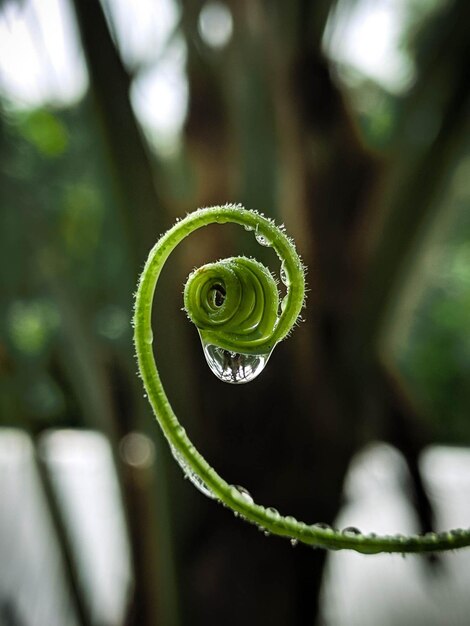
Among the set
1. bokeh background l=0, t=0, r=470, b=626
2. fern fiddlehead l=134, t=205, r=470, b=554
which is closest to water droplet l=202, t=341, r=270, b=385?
fern fiddlehead l=134, t=205, r=470, b=554

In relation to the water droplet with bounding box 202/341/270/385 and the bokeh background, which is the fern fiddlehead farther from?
the bokeh background

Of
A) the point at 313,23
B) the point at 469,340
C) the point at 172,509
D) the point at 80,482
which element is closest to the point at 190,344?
the point at 172,509

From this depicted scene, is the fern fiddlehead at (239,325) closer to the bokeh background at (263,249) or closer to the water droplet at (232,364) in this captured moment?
the water droplet at (232,364)

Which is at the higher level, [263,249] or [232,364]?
[263,249]

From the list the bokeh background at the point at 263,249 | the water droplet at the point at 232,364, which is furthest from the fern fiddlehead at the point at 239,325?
the bokeh background at the point at 263,249

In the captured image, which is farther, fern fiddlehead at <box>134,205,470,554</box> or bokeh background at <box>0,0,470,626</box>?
bokeh background at <box>0,0,470,626</box>

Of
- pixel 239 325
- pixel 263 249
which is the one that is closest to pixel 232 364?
pixel 239 325

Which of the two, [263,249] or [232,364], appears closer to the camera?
[232,364]

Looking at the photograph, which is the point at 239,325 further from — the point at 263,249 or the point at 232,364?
the point at 263,249
